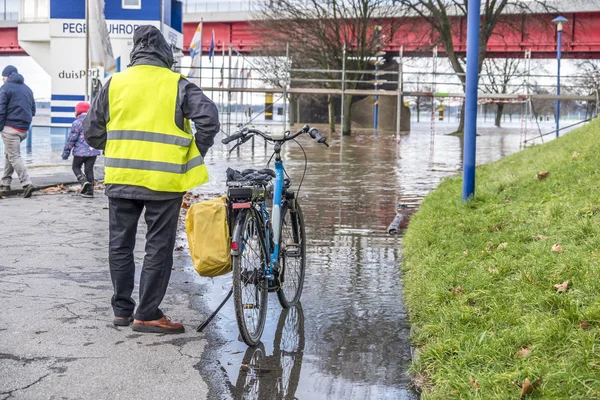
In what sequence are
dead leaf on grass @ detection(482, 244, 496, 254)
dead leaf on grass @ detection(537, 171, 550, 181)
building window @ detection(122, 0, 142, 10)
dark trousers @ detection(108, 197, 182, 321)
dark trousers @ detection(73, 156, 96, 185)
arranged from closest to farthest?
dark trousers @ detection(108, 197, 182, 321)
dead leaf on grass @ detection(482, 244, 496, 254)
dead leaf on grass @ detection(537, 171, 550, 181)
dark trousers @ detection(73, 156, 96, 185)
building window @ detection(122, 0, 142, 10)

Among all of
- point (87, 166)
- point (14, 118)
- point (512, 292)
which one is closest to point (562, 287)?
point (512, 292)

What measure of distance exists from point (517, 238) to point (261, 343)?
2581 mm

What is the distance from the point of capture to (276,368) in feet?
16.3

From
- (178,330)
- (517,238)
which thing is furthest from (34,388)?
(517,238)

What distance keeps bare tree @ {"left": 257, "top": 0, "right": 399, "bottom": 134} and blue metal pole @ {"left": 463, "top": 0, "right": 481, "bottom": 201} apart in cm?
3399

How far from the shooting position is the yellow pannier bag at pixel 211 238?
5.25 meters

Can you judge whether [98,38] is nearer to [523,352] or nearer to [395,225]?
[395,225]

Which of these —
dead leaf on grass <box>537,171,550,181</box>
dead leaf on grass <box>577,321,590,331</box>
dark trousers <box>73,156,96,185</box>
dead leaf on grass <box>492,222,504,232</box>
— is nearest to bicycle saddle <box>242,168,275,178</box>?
dead leaf on grass <box>577,321,590,331</box>

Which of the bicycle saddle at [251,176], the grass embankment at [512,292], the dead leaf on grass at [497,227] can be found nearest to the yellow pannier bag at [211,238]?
the bicycle saddle at [251,176]

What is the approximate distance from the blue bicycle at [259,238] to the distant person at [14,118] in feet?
27.2

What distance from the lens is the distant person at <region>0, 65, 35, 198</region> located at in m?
13.6

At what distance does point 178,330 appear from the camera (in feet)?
18.6

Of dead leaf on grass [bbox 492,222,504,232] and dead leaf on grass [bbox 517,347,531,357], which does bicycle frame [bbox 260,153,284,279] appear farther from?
dead leaf on grass [bbox 492,222,504,232]

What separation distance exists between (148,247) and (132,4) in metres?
22.7
